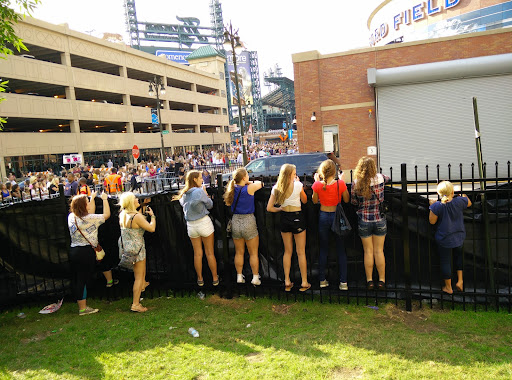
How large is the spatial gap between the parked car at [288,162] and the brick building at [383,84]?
760 cm

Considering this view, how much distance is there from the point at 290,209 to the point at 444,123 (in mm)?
16741

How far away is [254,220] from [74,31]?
35466 millimetres

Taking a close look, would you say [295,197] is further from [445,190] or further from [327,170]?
[445,190]

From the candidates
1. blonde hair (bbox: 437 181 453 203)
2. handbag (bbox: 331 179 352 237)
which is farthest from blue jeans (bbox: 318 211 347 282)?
blonde hair (bbox: 437 181 453 203)

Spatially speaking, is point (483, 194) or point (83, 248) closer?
point (483, 194)

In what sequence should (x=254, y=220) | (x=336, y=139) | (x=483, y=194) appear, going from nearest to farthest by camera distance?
(x=483, y=194) → (x=254, y=220) → (x=336, y=139)

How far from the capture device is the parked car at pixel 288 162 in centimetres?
1201

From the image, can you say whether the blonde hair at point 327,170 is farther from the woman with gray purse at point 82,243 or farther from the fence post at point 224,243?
the woman with gray purse at point 82,243

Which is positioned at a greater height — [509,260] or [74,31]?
[74,31]

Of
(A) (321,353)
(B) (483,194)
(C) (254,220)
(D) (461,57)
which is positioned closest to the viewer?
(A) (321,353)

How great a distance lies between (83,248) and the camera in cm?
524

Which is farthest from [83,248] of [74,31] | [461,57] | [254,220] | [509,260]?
[74,31]

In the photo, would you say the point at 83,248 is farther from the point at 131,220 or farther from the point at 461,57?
the point at 461,57

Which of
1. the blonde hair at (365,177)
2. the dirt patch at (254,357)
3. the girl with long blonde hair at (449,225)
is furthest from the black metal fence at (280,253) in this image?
the dirt patch at (254,357)
